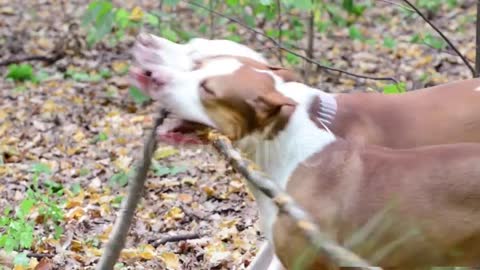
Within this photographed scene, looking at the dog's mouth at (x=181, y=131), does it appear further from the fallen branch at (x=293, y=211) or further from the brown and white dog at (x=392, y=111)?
the brown and white dog at (x=392, y=111)

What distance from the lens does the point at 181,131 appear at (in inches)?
171

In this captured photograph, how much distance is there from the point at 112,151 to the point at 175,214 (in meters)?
2.12

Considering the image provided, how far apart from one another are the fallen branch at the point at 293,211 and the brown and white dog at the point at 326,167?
0.16 m

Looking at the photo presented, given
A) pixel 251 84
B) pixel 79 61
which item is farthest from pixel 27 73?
pixel 251 84

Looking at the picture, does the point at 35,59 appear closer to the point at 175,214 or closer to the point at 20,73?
the point at 20,73

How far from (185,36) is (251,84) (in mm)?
5156

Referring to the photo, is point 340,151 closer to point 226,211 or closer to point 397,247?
point 397,247

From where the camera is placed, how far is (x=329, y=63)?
12.0 metres

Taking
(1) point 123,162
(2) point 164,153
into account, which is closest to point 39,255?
(1) point 123,162

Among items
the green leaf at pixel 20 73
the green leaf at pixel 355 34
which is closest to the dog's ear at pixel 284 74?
the green leaf at pixel 20 73

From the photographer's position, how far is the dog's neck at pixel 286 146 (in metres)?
4.33

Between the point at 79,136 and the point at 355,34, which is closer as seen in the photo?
the point at 79,136

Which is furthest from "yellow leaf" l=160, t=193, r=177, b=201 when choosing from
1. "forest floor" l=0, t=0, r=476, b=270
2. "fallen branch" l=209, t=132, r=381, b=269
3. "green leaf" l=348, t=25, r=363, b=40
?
"green leaf" l=348, t=25, r=363, b=40

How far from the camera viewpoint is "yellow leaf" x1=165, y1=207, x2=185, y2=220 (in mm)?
6902
